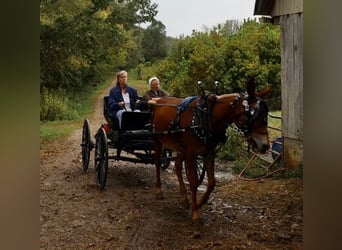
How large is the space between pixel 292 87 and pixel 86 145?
0.82 metres

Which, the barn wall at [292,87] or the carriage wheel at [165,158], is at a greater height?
the barn wall at [292,87]

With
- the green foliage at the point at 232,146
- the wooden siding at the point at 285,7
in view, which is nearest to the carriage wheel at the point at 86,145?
the green foliage at the point at 232,146

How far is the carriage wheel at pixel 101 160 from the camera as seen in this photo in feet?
5.65

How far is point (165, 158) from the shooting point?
175 cm

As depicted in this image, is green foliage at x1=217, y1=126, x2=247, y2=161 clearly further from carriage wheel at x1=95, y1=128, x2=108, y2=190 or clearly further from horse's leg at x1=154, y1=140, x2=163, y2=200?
carriage wheel at x1=95, y1=128, x2=108, y2=190

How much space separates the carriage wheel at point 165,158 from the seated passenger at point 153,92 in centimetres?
21

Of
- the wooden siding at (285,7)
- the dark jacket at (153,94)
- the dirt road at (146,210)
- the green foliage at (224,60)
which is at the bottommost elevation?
the dirt road at (146,210)

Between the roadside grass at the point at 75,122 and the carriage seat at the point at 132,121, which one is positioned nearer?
the roadside grass at the point at 75,122

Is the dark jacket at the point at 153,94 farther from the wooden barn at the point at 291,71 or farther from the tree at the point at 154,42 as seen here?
the wooden barn at the point at 291,71
